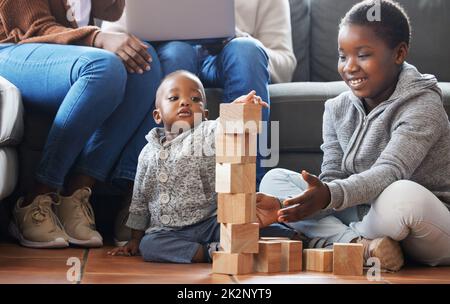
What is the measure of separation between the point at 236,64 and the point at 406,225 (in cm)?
A: 66

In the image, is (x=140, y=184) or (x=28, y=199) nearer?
(x=140, y=184)

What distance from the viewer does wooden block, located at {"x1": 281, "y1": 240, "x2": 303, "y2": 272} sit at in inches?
58.9

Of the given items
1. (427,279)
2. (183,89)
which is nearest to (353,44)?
(183,89)

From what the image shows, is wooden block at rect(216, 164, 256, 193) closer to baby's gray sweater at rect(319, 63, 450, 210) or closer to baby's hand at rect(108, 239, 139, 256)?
baby's gray sweater at rect(319, 63, 450, 210)

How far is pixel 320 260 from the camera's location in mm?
1507

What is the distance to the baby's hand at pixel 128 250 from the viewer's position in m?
1.74

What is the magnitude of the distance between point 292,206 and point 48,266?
0.48 metres

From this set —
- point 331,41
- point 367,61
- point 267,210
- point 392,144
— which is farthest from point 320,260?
point 331,41

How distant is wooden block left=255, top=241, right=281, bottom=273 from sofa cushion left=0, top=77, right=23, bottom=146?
0.63 metres

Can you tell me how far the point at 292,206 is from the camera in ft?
4.75

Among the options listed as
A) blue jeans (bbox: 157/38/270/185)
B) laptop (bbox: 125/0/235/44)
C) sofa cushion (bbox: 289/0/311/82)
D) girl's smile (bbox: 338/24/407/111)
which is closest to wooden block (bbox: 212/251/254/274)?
girl's smile (bbox: 338/24/407/111)

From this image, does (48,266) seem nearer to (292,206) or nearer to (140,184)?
(140,184)

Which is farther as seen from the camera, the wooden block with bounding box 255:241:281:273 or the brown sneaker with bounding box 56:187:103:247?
the brown sneaker with bounding box 56:187:103:247
